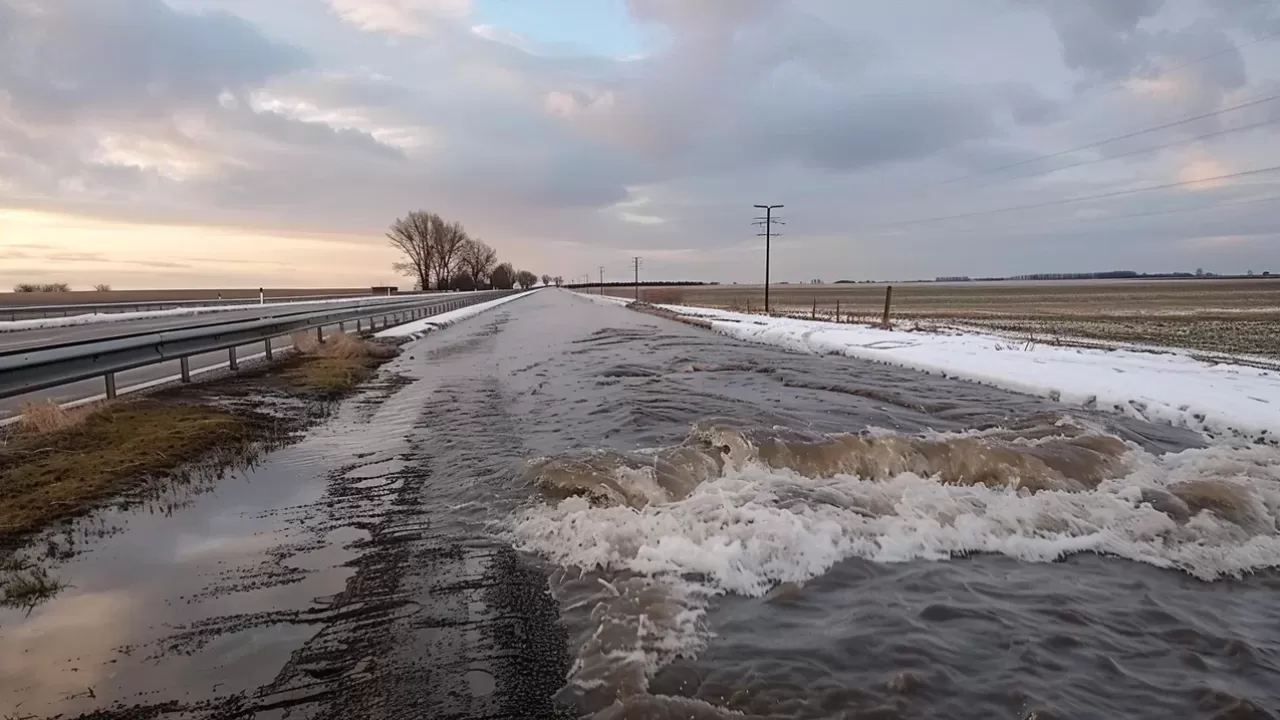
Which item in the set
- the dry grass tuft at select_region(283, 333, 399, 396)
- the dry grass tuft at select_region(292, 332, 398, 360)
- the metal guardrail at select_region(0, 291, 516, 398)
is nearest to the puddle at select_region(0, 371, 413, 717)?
the metal guardrail at select_region(0, 291, 516, 398)

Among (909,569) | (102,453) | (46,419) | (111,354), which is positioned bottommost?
(909,569)

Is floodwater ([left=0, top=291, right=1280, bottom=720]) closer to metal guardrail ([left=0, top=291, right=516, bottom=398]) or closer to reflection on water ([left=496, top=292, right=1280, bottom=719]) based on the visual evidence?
reflection on water ([left=496, top=292, right=1280, bottom=719])

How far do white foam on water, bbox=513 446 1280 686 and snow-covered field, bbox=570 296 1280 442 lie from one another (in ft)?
12.4

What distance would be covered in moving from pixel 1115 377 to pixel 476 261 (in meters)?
157

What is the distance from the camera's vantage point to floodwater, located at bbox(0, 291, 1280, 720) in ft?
10.2

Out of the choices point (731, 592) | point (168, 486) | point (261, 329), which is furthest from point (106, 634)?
point (261, 329)

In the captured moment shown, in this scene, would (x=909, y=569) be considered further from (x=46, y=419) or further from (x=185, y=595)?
(x=46, y=419)

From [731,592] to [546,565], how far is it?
1229 millimetres

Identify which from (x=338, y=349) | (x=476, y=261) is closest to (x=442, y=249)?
(x=476, y=261)

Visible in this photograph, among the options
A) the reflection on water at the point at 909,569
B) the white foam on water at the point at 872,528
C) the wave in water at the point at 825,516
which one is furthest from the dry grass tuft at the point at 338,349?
the white foam on water at the point at 872,528

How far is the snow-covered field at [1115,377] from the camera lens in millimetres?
9656

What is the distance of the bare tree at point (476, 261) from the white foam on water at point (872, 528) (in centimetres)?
14002

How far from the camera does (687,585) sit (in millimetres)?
4219

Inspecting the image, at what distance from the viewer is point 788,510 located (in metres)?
5.42
